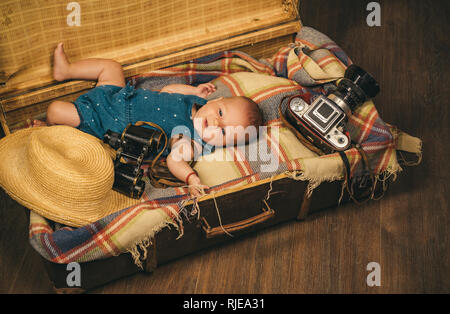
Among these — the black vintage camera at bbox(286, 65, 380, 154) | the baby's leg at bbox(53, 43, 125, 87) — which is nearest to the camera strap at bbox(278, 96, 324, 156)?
the black vintage camera at bbox(286, 65, 380, 154)

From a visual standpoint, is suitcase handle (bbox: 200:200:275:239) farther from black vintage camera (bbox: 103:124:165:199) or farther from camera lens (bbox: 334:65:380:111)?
camera lens (bbox: 334:65:380:111)

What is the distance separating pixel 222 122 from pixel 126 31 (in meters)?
0.41

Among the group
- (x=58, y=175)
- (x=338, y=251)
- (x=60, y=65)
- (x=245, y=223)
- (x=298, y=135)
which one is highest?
(x=60, y=65)

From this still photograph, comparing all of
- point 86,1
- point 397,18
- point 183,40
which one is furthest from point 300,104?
point 397,18

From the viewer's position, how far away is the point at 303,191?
1228mm

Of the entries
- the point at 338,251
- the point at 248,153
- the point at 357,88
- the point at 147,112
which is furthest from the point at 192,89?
the point at 338,251

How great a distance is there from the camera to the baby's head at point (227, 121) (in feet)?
4.10

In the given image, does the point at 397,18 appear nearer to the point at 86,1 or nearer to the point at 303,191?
the point at 303,191

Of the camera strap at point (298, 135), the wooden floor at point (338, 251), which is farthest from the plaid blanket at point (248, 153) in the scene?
the wooden floor at point (338, 251)

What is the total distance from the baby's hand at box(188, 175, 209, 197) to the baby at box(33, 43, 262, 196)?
69 mm

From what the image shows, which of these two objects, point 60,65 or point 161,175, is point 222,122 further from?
point 60,65

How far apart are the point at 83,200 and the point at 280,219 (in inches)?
22.5

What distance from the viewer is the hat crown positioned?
101 cm

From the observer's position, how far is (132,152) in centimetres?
116
